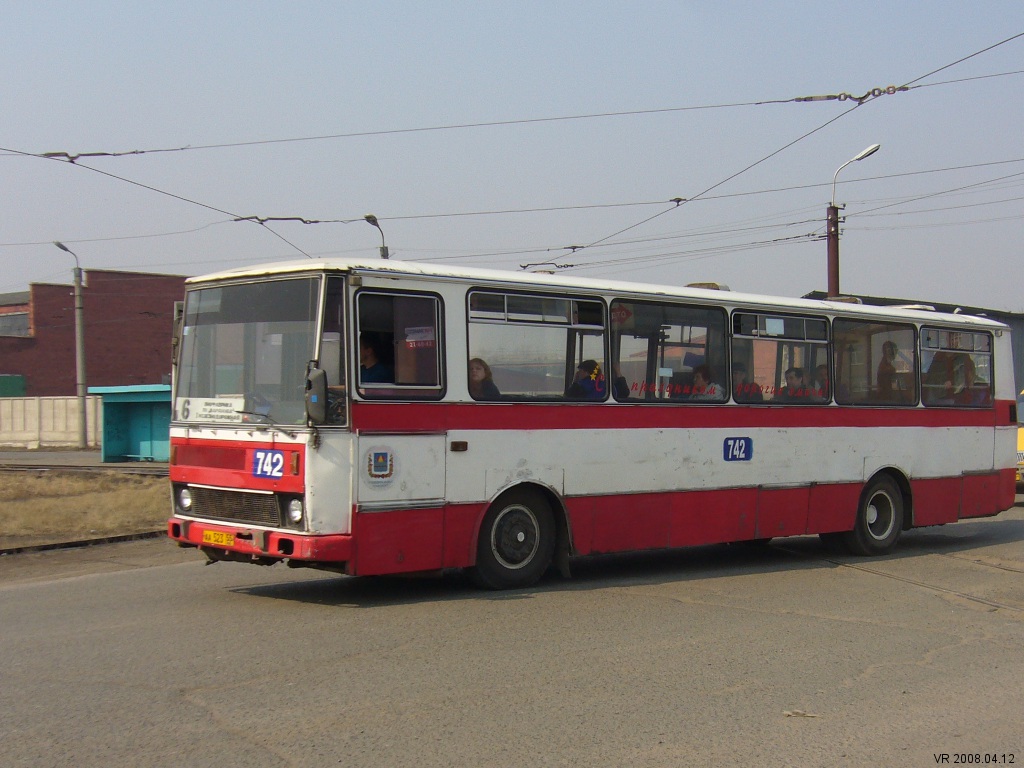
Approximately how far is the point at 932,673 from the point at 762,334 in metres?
5.61

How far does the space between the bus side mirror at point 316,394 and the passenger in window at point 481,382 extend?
1506 mm

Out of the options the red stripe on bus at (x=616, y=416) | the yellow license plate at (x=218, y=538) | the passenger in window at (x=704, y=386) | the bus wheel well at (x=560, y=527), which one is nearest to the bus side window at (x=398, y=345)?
the red stripe on bus at (x=616, y=416)

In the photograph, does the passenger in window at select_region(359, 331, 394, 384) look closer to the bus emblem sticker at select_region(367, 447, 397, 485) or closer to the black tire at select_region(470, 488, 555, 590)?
the bus emblem sticker at select_region(367, 447, 397, 485)

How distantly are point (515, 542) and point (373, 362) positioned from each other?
2.26 meters

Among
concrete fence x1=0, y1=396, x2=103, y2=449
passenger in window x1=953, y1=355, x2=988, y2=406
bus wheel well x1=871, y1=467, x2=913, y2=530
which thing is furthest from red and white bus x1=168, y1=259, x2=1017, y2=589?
concrete fence x1=0, y1=396, x2=103, y2=449

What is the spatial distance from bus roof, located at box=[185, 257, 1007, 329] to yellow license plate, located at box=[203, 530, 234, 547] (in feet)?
7.25

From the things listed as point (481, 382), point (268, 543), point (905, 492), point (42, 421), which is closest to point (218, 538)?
point (268, 543)

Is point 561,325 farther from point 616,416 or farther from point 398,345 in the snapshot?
point 398,345

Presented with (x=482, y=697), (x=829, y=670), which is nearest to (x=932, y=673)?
(x=829, y=670)

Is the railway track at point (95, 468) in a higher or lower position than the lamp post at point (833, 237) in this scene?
lower

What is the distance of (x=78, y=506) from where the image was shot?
60.6 ft

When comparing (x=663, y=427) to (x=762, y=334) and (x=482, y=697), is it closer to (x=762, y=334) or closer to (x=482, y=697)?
(x=762, y=334)

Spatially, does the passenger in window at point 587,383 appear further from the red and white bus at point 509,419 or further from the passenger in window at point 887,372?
the passenger in window at point 887,372

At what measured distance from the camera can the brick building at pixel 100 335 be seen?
5956 centimetres
